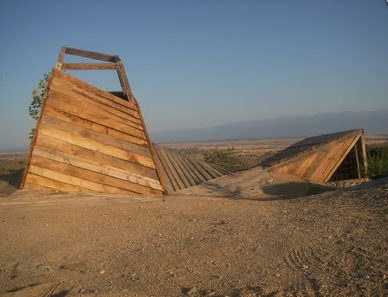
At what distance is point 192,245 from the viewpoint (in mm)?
3877

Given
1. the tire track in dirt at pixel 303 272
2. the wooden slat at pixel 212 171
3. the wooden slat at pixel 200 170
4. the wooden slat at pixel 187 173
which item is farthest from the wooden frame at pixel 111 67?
the tire track in dirt at pixel 303 272

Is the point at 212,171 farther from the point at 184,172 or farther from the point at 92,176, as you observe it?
the point at 92,176

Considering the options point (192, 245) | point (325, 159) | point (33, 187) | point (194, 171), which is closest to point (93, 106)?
point (33, 187)

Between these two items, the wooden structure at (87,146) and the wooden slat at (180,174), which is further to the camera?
the wooden slat at (180,174)

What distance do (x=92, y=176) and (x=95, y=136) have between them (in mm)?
833

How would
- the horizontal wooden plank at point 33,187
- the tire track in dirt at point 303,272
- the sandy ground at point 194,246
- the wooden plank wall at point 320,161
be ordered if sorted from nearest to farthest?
the tire track in dirt at point 303,272 → the sandy ground at point 194,246 → the horizontal wooden plank at point 33,187 → the wooden plank wall at point 320,161

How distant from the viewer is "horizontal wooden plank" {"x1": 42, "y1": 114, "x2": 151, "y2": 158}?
21.5 ft

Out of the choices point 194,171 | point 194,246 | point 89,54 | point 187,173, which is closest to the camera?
point 194,246

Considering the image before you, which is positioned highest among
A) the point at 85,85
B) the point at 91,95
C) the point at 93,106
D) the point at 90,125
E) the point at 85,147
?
the point at 85,85

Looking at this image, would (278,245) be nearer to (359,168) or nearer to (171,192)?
(171,192)

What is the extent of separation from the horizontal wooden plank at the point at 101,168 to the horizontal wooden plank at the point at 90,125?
0.71 m

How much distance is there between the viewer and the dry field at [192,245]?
284cm

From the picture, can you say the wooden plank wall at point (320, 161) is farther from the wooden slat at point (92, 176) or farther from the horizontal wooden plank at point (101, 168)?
the wooden slat at point (92, 176)

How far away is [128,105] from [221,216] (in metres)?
4.11
